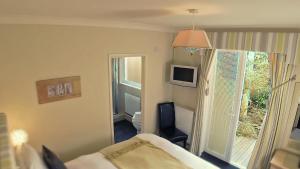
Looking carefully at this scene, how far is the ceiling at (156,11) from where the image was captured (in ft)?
4.52

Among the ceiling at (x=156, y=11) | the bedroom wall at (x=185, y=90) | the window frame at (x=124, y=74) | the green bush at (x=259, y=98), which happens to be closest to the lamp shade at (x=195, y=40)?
the ceiling at (x=156, y=11)

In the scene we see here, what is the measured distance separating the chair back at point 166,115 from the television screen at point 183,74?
2.12 ft

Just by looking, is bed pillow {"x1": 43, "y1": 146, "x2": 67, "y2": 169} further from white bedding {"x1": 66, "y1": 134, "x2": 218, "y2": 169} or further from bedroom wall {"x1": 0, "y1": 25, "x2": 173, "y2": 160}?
bedroom wall {"x1": 0, "y1": 25, "x2": 173, "y2": 160}

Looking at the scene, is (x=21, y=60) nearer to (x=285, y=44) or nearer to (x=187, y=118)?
(x=187, y=118)

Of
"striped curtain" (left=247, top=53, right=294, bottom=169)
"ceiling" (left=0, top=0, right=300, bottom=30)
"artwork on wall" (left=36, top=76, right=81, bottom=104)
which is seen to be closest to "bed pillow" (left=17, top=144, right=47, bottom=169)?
"artwork on wall" (left=36, top=76, right=81, bottom=104)

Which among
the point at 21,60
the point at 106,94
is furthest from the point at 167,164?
the point at 21,60

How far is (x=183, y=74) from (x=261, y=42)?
4.73 feet

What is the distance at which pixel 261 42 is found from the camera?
287cm

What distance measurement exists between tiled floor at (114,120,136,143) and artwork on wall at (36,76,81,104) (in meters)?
1.85

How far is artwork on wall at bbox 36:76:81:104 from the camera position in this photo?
2.66 m

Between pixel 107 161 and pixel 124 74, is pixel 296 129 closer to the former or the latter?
pixel 107 161

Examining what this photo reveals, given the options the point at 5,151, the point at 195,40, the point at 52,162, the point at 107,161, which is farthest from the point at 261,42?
the point at 5,151

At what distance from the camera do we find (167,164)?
2457 mm

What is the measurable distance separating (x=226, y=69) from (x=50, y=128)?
3.01 m
